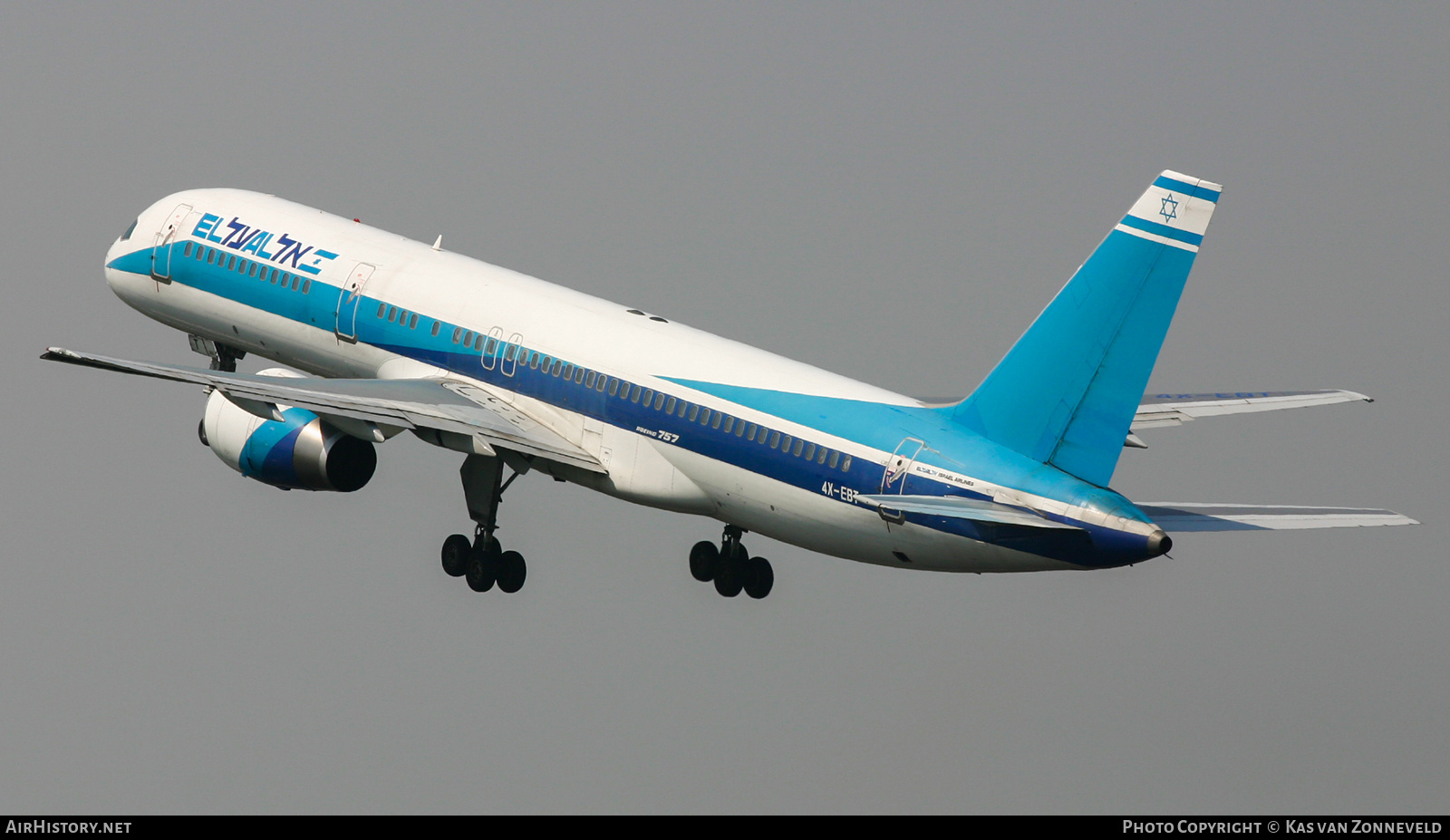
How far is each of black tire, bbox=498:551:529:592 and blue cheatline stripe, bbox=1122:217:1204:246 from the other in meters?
15.3

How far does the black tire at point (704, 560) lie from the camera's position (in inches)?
1857

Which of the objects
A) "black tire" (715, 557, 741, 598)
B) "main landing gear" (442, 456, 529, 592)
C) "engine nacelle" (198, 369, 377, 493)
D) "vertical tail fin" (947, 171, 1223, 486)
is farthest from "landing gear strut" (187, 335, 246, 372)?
"vertical tail fin" (947, 171, 1223, 486)

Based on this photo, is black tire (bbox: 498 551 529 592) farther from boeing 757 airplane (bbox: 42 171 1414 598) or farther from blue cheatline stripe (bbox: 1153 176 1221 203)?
blue cheatline stripe (bbox: 1153 176 1221 203)

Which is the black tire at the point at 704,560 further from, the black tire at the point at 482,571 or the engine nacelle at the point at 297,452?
the engine nacelle at the point at 297,452

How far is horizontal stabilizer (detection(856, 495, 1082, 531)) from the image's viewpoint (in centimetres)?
3703

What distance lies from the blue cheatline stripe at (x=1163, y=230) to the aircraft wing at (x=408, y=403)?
1208 cm

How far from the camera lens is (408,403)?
1702 inches

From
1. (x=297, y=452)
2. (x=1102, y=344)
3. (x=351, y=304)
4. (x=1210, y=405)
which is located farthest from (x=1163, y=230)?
(x=351, y=304)

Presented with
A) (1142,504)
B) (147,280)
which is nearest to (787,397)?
(1142,504)

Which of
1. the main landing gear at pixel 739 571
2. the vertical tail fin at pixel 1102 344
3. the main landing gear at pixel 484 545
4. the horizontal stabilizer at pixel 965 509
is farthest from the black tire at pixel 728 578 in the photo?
the vertical tail fin at pixel 1102 344

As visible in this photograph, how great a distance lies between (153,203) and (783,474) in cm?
1847

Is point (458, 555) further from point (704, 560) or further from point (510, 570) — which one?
point (704, 560)

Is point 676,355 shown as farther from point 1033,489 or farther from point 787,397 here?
point 1033,489

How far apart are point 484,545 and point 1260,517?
627 inches
